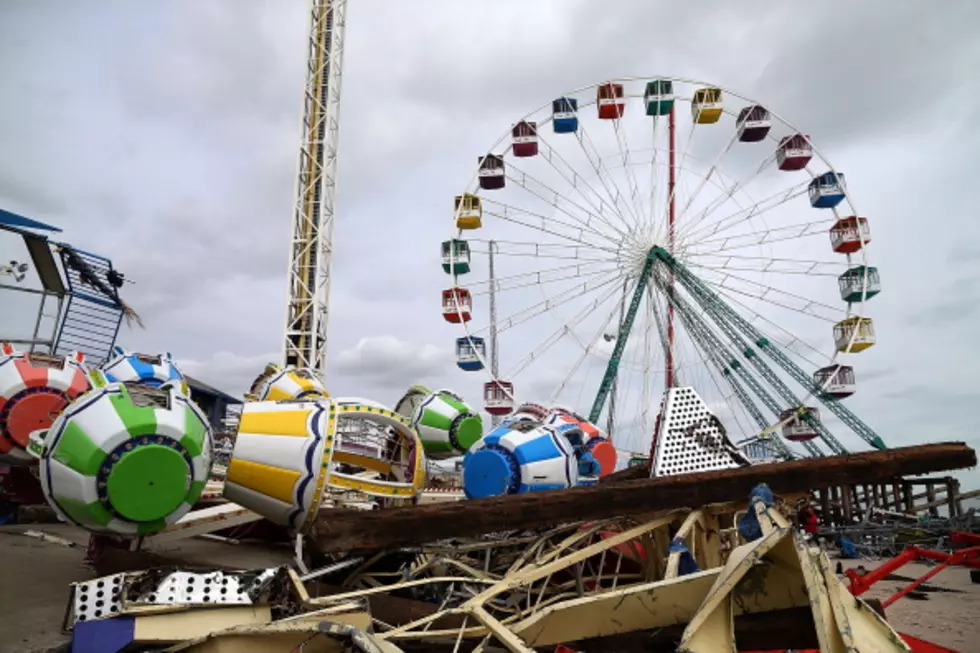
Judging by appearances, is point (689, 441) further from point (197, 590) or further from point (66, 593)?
point (66, 593)

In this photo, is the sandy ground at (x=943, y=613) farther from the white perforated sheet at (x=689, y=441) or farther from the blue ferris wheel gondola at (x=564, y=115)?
the blue ferris wheel gondola at (x=564, y=115)

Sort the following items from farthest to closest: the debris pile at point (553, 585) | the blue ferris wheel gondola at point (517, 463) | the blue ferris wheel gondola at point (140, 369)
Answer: the blue ferris wheel gondola at point (140, 369) → the blue ferris wheel gondola at point (517, 463) → the debris pile at point (553, 585)

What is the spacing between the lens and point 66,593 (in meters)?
5.43

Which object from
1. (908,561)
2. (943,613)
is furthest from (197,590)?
(943,613)

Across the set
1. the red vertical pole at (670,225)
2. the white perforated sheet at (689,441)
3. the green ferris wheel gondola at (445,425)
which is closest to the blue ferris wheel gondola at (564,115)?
the red vertical pole at (670,225)

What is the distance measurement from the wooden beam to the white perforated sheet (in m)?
0.99

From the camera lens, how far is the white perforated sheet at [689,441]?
5.79m

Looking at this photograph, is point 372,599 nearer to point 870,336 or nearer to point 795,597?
point 795,597

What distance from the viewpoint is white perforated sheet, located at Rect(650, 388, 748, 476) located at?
228 inches

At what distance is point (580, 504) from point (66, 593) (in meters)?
4.70

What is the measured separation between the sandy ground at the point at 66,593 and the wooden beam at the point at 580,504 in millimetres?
2069

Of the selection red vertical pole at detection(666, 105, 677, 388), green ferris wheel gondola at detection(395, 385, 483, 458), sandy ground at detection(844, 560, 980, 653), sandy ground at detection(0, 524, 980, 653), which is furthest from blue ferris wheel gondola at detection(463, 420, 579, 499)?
red vertical pole at detection(666, 105, 677, 388)

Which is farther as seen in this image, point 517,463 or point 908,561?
point 517,463

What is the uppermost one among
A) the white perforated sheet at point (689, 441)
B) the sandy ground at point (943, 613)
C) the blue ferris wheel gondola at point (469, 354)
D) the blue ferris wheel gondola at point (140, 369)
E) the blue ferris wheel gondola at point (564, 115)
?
the blue ferris wheel gondola at point (564, 115)
